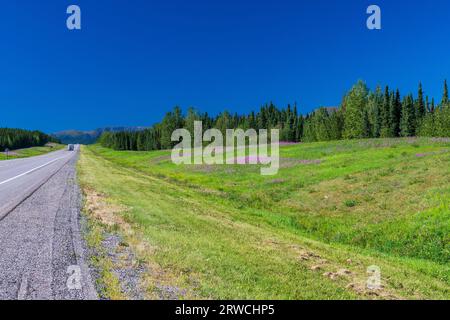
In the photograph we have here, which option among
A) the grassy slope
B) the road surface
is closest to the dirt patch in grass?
the grassy slope

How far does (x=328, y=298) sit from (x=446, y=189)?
54.0 ft

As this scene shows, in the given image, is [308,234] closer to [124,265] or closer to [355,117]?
[124,265]

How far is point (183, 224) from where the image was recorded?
13289 mm

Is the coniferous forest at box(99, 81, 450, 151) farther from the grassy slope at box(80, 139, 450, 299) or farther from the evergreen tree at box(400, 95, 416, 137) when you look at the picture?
the grassy slope at box(80, 139, 450, 299)

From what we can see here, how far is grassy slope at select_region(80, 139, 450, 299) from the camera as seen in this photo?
7.97 meters

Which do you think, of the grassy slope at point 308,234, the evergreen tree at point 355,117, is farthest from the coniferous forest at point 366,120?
the grassy slope at point 308,234

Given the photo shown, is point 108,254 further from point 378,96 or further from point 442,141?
point 378,96

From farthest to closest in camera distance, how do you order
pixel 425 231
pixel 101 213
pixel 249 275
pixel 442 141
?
1. pixel 442 141
2. pixel 425 231
3. pixel 101 213
4. pixel 249 275

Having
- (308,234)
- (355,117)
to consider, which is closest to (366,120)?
(355,117)

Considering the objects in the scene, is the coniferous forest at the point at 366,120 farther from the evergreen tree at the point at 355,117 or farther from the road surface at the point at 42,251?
the road surface at the point at 42,251

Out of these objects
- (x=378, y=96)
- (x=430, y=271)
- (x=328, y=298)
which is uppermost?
(x=378, y=96)

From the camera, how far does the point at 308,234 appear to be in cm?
1672
